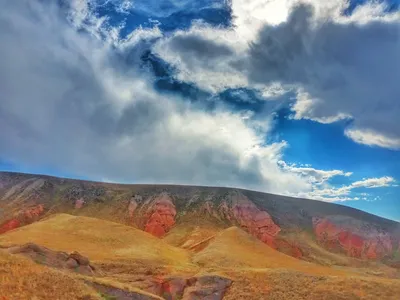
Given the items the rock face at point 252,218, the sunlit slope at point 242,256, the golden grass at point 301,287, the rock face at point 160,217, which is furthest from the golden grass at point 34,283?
the rock face at point 252,218

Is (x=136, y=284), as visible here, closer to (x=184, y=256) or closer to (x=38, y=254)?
(x=38, y=254)

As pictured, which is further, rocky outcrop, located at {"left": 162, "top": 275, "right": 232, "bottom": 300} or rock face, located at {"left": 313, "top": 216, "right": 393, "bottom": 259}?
rock face, located at {"left": 313, "top": 216, "right": 393, "bottom": 259}

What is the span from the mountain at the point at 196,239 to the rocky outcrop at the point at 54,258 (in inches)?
6.1

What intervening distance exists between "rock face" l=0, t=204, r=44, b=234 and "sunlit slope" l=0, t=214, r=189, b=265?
17114mm

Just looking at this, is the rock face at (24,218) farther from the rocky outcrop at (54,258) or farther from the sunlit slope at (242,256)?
the rocky outcrop at (54,258)

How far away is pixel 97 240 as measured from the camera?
76.1m

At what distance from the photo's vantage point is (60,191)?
4783 inches

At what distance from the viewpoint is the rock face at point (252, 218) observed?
112 metres

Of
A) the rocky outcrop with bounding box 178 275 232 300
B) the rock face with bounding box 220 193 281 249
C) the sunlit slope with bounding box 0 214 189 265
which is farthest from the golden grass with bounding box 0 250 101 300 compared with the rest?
the rock face with bounding box 220 193 281 249

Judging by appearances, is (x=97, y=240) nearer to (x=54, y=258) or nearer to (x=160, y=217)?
(x=54, y=258)

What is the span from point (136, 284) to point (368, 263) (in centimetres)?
7117

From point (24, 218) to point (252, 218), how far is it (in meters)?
56.9

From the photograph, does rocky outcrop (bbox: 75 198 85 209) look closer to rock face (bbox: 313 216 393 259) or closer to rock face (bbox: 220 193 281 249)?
rock face (bbox: 220 193 281 249)

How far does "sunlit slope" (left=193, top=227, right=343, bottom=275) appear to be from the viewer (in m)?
69.7
